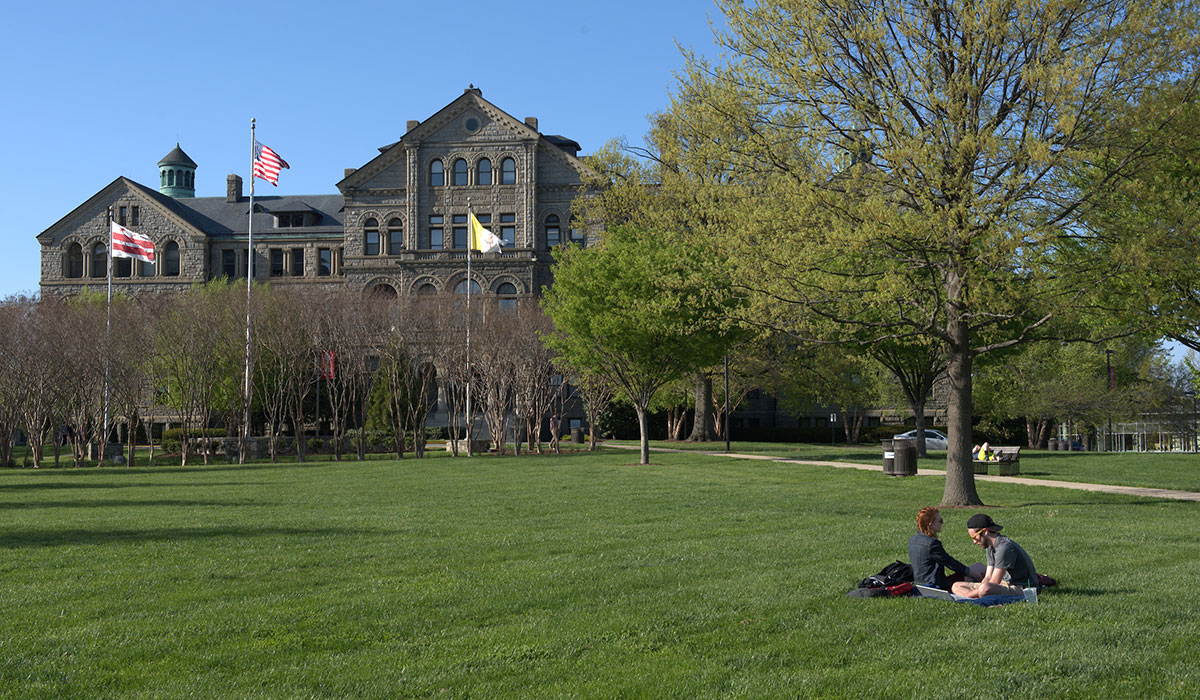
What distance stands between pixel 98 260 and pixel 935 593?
243ft

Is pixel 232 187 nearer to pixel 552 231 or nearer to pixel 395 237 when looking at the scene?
pixel 395 237

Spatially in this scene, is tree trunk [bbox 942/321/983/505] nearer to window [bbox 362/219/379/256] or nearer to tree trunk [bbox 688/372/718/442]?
Answer: tree trunk [bbox 688/372/718/442]

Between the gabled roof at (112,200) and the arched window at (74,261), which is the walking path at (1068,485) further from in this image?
the arched window at (74,261)

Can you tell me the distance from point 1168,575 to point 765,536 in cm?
478

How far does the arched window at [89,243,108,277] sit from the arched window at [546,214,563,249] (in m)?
30.7

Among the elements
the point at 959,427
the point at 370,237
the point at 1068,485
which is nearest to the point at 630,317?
the point at 1068,485

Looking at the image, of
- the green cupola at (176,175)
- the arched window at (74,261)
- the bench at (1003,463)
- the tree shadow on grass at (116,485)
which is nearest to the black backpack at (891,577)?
the tree shadow on grass at (116,485)

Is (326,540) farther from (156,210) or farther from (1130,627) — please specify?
(156,210)

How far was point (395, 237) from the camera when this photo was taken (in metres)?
68.6

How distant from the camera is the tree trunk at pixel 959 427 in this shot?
1958cm

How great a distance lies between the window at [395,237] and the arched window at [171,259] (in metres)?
16.1

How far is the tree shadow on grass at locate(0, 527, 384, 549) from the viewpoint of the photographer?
1378 centimetres

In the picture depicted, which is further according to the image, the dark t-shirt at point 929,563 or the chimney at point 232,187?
the chimney at point 232,187

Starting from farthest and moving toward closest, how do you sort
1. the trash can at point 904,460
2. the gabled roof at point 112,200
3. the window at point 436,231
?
1. the gabled roof at point 112,200
2. the window at point 436,231
3. the trash can at point 904,460
